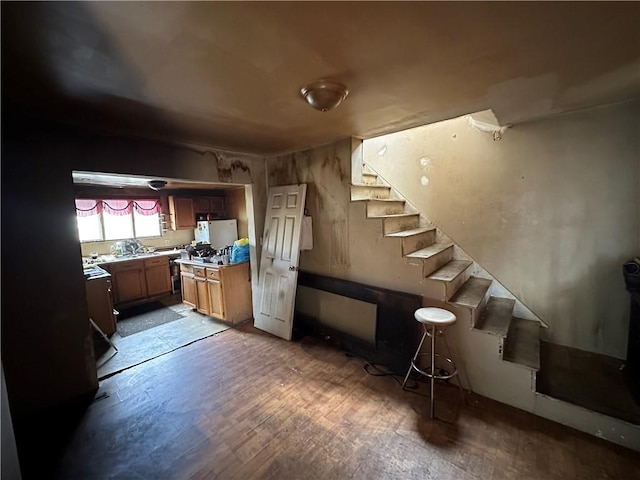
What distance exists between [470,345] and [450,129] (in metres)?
2.30

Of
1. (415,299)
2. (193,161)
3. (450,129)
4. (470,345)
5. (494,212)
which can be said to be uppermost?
(450,129)

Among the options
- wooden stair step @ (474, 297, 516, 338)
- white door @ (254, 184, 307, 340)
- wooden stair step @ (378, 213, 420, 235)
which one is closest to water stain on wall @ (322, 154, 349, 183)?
white door @ (254, 184, 307, 340)

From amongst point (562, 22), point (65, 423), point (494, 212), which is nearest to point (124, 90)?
point (562, 22)

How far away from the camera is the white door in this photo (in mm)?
3354

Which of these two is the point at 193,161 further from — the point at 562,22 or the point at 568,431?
the point at 568,431

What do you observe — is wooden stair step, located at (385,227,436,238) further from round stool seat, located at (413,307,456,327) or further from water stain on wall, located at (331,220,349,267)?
round stool seat, located at (413,307,456,327)

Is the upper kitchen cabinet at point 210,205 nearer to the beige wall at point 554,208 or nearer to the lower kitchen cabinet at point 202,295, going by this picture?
the lower kitchen cabinet at point 202,295

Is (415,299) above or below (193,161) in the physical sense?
below

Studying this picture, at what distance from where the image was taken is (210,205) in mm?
6141

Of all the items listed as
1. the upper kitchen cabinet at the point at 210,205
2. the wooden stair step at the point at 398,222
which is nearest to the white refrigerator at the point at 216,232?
the upper kitchen cabinet at the point at 210,205

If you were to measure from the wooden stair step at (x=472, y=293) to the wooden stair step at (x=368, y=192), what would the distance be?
1389 millimetres

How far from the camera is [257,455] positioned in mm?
1816

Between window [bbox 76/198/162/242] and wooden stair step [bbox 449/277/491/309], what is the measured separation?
5871 millimetres

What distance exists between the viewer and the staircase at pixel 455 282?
2323 millimetres
